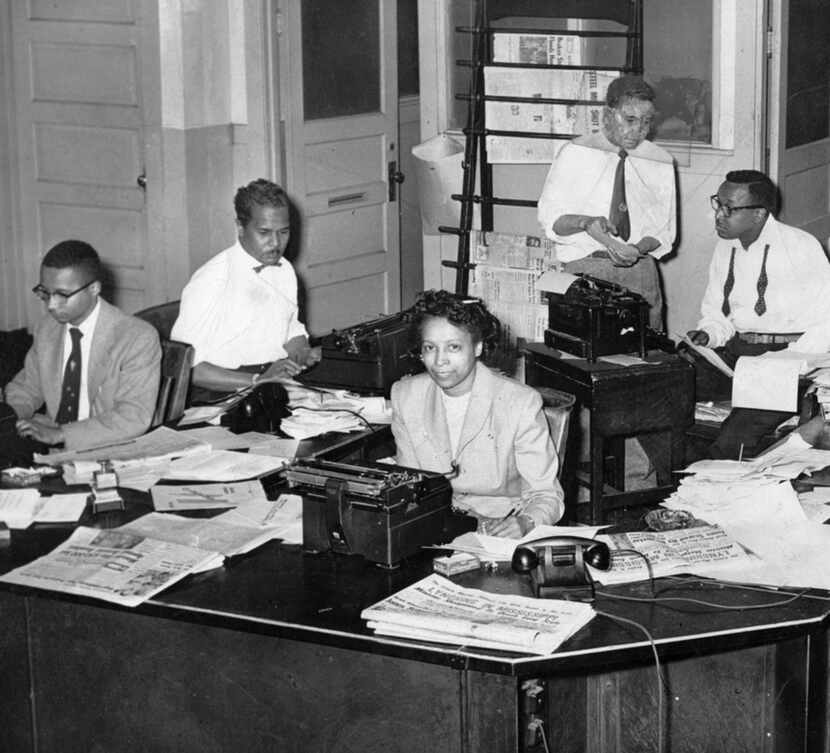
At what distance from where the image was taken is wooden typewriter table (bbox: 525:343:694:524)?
526 cm

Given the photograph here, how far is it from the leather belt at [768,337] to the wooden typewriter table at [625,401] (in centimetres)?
68

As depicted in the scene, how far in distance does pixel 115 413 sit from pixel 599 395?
1798 mm

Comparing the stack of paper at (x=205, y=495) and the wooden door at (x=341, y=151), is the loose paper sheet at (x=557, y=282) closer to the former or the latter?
the stack of paper at (x=205, y=495)

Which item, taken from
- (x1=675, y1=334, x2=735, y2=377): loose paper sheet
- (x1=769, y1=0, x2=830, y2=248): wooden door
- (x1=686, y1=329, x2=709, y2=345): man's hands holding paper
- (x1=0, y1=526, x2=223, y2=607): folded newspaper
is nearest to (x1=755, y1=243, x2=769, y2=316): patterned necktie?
(x1=686, y1=329, x2=709, y2=345): man's hands holding paper

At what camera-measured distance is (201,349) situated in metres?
5.61

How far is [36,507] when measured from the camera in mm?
3939

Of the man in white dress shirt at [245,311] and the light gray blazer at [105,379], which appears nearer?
the light gray blazer at [105,379]

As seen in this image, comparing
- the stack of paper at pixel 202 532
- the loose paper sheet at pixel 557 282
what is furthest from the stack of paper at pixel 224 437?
the loose paper sheet at pixel 557 282

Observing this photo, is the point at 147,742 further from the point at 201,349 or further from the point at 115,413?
the point at 201,349

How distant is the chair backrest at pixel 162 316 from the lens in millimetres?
5430

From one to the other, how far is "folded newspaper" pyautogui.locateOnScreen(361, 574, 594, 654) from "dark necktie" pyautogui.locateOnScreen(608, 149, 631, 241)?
372 centimetres

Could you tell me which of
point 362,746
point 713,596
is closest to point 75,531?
point 362,746

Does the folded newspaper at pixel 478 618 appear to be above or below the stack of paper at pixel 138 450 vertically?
below

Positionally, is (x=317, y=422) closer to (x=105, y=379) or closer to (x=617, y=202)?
(x=105, y=379)
